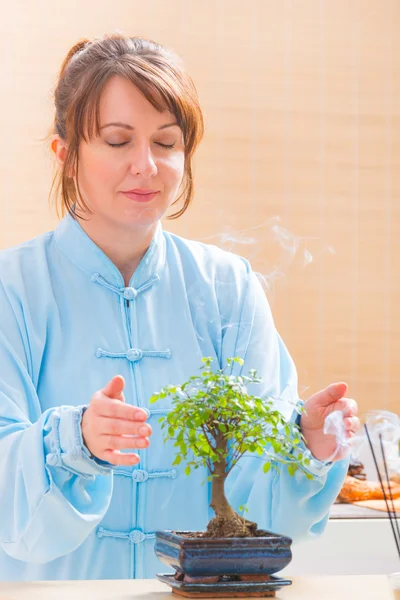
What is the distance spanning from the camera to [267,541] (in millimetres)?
1141

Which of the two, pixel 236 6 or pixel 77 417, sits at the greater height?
pixel 236 6

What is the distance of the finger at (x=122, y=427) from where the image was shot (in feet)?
3.56

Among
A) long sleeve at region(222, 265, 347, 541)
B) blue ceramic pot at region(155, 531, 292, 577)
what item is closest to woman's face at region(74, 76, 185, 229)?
long sleeve at region(222, 265, 347, 541)

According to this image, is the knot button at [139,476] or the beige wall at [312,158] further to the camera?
the beige wall at [312,158]

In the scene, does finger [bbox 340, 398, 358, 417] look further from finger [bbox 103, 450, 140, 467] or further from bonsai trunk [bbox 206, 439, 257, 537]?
finger [bbox 103, 450, 140, 467]

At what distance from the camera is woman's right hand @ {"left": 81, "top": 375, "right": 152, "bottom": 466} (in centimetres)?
109

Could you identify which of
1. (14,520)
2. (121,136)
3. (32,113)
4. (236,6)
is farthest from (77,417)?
(236,6)

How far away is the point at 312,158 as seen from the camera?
304 cm

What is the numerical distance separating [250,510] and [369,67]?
80.7 inches

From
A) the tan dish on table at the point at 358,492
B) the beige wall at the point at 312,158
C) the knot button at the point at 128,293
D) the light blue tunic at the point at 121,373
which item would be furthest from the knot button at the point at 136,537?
the beige wall at the point at 312,158

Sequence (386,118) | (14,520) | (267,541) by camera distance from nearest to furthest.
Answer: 1. (267,541)
2. (14,520)
3. (386,118)

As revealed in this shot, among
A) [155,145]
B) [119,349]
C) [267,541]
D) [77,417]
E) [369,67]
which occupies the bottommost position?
[267,541]

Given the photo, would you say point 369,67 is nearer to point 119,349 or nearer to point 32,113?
point 32,113

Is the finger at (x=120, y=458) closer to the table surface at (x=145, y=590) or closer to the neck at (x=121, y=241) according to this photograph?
the table surface at (x=145, y=590)
